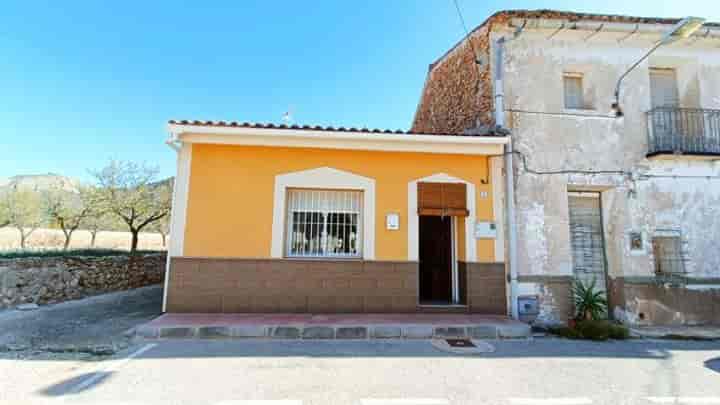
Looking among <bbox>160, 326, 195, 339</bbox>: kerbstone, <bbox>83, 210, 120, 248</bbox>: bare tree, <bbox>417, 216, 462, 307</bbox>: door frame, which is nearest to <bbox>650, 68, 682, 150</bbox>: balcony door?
<bbox>417, 216, 462, 307</bbox>: door frame

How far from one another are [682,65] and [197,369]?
12470 mm

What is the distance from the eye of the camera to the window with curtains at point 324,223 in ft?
23.0

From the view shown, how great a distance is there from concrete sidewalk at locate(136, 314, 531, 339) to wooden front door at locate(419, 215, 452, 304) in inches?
63.5

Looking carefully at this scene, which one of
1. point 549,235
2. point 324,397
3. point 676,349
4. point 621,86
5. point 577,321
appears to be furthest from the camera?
point 621,86

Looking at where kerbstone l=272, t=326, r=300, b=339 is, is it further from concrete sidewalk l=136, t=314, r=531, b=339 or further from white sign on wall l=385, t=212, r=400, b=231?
white sign on wall l=385, t=212, r=400, b=231

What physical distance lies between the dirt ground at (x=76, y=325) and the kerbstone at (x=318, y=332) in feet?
9.43

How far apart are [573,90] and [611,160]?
78.2 inches

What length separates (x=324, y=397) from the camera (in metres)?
3.50

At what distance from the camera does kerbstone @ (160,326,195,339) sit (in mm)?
5277

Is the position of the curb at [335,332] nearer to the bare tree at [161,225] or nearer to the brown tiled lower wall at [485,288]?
the brown tiled lower wall at [485,288]

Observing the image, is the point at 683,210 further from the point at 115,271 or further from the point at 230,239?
the point at 115,271

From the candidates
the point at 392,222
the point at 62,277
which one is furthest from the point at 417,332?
the point at 62,277

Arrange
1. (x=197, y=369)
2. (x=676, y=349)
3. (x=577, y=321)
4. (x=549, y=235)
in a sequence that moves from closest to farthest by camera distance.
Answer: (x=197, y=369), (x=676, y=349), (x=577, y=321), (x=549, y=235)

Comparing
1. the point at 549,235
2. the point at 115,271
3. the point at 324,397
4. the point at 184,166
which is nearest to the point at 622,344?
→ the point at 549,235
